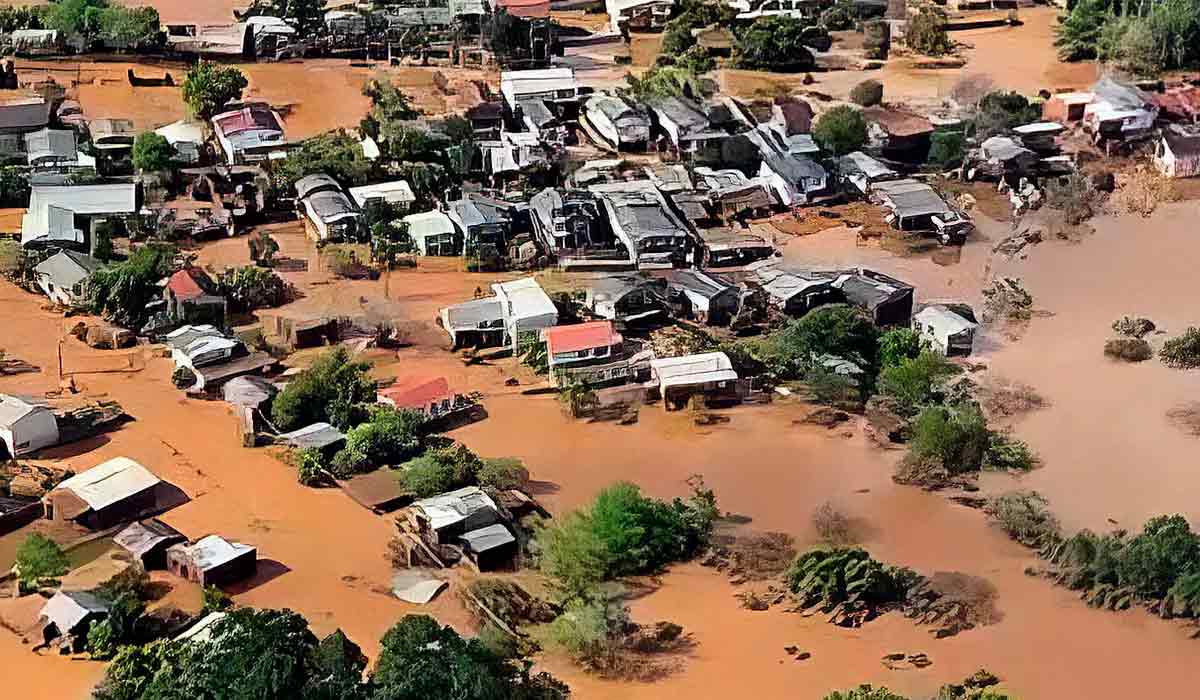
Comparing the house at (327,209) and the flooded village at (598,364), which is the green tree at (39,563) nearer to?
the flooded village at (598,364)

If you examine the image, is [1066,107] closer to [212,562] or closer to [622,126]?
[622,126]

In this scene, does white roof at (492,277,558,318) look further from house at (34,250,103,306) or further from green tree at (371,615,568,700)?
green tree at (371,615,568,700)

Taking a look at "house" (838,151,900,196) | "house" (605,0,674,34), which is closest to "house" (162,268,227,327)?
"house" (838,151,900,196)

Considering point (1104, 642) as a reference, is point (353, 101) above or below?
above

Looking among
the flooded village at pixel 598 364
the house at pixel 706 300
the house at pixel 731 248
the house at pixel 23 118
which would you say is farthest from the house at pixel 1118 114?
the house at pixel 23 118

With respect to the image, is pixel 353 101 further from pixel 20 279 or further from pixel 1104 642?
pixel 1104 642

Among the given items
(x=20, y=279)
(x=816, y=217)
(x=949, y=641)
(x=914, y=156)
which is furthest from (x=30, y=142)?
(x=949, y=641)

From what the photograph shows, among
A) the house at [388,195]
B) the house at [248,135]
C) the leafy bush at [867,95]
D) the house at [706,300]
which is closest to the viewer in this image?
the house at [706,300]
